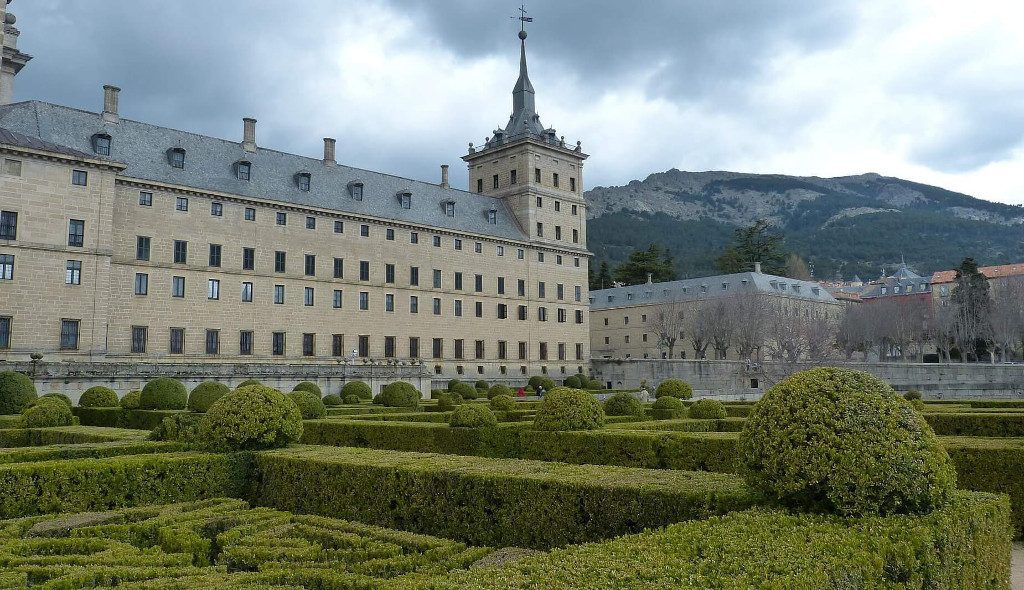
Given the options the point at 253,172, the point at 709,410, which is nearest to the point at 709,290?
the point at 253,172

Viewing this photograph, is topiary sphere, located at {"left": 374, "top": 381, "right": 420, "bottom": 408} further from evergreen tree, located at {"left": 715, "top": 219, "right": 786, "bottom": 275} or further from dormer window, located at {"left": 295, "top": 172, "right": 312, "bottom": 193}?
evergreen tree, located at {"left": 715, "top": 219, "right": 786, "bottom": 275}

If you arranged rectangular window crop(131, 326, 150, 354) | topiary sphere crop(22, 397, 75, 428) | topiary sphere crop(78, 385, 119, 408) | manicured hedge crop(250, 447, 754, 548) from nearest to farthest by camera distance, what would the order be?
manicured hedge crop(250, 447, 754, 548)
topiary sphere crop(22, 397, 75, 428)
topiary sphere crop(78, 385, 119, 408)
rectangular window crop(131, 326, 150, 354)

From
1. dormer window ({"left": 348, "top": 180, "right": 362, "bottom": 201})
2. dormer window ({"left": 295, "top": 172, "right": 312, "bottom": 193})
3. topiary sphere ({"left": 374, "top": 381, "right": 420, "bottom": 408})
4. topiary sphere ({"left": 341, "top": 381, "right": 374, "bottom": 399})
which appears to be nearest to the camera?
topiary sphere ({"left": 374, "top": 381, "right": 420, "bottom": 408})

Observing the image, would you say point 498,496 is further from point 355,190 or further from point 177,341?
point 355,190

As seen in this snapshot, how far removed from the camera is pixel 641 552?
4.83 metres

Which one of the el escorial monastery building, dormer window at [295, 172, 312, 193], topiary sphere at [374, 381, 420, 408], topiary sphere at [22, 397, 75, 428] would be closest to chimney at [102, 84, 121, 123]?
the el escorial monastery building

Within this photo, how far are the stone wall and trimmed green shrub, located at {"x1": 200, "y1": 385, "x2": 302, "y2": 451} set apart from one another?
3068cm

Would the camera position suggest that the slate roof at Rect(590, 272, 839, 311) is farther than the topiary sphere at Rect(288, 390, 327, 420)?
Yes

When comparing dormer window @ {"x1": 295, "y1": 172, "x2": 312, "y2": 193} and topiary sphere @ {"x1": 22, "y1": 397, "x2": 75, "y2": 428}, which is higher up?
dormer window @ {"x1": 295, "y1": 172, "x2": 312, "y2": 193}

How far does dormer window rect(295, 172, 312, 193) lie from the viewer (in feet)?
151

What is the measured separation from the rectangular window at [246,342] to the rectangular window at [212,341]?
1295 mm

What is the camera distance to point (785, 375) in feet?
127

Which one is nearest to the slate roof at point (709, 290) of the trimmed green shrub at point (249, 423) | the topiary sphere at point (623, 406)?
the topiary sphere at point (623, 406)

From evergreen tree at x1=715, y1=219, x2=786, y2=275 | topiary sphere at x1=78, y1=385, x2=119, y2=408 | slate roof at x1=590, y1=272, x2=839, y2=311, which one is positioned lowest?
topiary sphere at x1=78, y1=385, x2=119, y2=408
